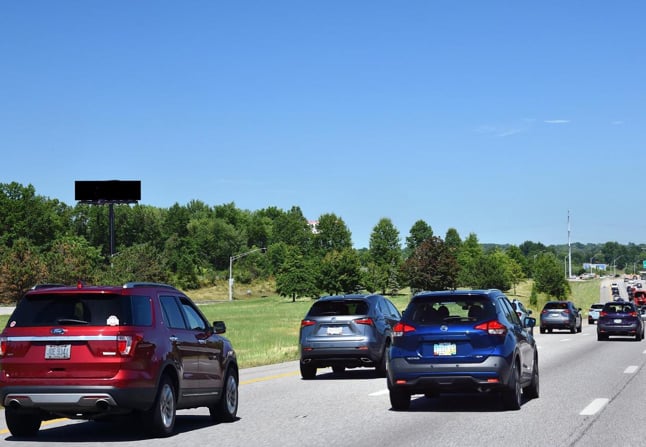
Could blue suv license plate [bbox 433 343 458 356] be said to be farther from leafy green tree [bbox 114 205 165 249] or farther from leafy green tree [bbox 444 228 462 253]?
leafy green tree [bbox 444 228 462 253]

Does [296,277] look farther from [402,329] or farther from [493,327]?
[493,327]

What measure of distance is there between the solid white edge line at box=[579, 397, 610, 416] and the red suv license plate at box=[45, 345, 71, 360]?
22.8 ft

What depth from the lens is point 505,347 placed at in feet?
46.8

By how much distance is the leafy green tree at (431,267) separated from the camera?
13162 centimetres

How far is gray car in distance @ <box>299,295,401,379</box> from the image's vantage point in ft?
69.1

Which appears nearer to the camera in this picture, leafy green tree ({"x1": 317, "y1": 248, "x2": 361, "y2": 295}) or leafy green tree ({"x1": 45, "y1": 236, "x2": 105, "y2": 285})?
leafy green tree ({"x1": 45, "y1": 236, "x2": 105, "y2": 285})

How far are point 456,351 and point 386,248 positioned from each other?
5826 inches

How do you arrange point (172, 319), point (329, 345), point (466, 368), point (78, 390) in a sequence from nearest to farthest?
1. point (78, 390)
2. point (172, 319)
3. point (466, 368)
4. point (329, 345)

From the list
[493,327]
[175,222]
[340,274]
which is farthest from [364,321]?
[175,222]

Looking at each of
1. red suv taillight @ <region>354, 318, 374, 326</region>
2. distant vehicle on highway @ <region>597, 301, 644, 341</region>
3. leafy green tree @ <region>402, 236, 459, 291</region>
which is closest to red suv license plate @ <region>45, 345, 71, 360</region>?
red suv taillight @ <region>354, 318, 374, 326</region>

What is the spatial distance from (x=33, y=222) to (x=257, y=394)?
444 ft

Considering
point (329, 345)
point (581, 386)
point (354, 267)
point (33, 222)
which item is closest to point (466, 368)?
point (581, 386)

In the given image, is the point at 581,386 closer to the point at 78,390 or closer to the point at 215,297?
the point at 78,390

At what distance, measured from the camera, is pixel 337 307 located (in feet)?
71.4
